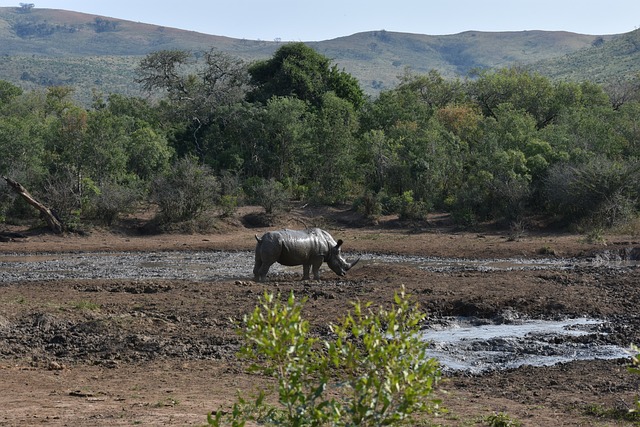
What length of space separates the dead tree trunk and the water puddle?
18.7m

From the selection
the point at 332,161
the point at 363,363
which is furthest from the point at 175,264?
the point at 363,363

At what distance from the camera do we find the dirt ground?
34.6 feet

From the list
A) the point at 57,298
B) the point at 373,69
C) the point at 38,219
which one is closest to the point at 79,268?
the point at 57,298

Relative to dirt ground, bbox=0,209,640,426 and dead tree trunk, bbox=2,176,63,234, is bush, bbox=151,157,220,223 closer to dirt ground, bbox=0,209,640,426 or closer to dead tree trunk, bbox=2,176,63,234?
dead tree trunk, bbox=2,176,63,234

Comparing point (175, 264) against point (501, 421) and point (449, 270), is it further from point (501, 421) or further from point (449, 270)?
point (501, 421)

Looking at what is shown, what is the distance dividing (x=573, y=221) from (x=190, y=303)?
721 inches

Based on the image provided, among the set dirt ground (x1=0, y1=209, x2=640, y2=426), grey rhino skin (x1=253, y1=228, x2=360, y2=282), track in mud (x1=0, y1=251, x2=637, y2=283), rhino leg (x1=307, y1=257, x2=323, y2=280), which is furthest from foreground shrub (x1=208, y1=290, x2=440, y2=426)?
track in mud (x1=0, y1=251, x2=637, y2=283)

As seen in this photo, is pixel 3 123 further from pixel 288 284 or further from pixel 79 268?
pixel 288 284

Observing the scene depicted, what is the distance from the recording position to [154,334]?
1508 centimetres

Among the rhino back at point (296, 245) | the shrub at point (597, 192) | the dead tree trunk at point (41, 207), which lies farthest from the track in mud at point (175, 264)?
the shrub at point (597, 192)

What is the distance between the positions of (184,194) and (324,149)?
30.3ft

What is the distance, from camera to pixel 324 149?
134ft

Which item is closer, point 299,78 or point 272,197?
point 272,197

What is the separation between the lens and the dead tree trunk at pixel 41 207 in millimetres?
31141
